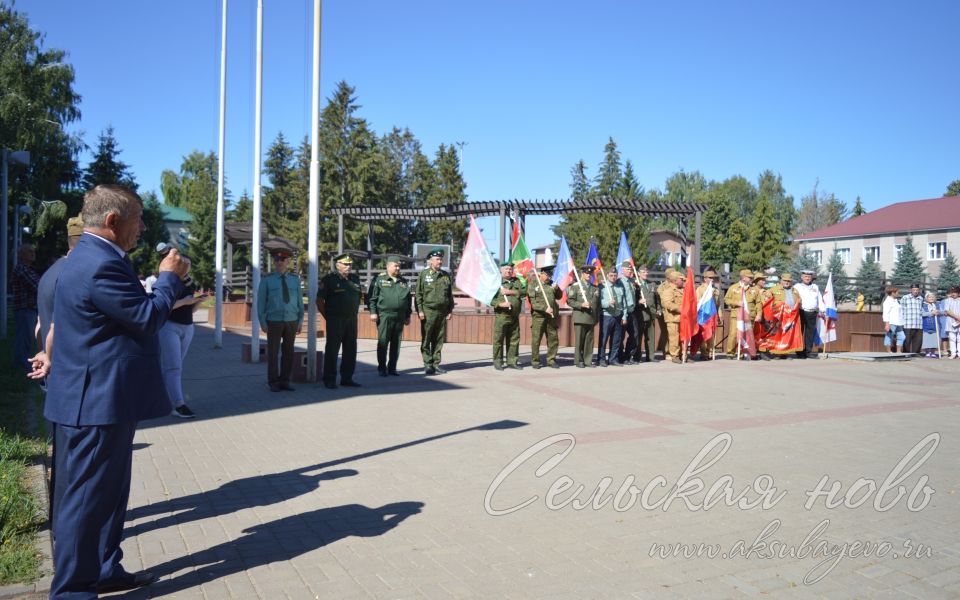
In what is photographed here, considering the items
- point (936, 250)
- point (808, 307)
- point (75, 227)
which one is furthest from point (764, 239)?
point (75, 227)

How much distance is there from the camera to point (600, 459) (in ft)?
22.3

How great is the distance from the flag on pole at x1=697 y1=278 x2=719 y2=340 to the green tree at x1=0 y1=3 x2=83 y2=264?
31510 millimetres

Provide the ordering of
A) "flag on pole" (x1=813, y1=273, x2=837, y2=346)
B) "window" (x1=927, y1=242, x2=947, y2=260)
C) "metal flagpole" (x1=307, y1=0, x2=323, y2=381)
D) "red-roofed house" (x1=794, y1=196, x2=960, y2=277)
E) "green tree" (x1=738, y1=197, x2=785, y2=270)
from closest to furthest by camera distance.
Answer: "metal flagpole" (x1=307, y1=0, x2=323, y2=381) < "flag on pole" (x1=813, y1=273, x2=837, y2=346) < "red-roofed house" (x1=794, y1=196, x2=960, y2=277) < "window" (x1=927, y1=242, x2=947, y2=260) < "green tree" (x1=738, y1=197, x2=785, y2=270)

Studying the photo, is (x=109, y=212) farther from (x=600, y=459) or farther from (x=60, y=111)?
(x=60, y=111)

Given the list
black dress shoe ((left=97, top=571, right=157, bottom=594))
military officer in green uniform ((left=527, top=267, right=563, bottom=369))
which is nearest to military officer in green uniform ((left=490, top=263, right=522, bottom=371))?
military officer in green uniform ((left=527, top=267, right=563, bottom=369))

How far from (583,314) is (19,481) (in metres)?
10.4

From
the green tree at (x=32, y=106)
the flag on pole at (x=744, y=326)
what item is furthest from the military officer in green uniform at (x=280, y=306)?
the green tree at (x=32, y=106)

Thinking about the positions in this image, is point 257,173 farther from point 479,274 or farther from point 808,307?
point 808,307

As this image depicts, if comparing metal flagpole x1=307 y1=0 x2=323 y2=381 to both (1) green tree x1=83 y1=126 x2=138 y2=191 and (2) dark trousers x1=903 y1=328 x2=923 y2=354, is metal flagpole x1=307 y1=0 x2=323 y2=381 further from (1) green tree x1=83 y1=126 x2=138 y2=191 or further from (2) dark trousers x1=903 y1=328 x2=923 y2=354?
(1) green tree x1=83 y1=126 x2=138 y2=191

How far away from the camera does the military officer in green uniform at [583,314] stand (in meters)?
14.3

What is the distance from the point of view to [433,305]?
1302 cm

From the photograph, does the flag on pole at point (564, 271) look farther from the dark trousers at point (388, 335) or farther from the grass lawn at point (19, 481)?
the grass lawn at point (19, 481)

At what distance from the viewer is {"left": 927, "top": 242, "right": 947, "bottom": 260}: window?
5691 cm

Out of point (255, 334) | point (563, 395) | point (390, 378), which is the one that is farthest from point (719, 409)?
point (255, 334)
